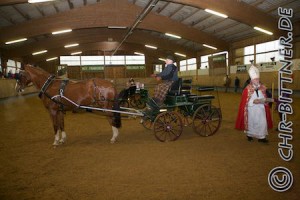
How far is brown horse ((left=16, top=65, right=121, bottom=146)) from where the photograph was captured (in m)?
5.34

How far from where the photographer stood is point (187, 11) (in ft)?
53.3

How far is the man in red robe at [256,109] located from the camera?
5.04 meters

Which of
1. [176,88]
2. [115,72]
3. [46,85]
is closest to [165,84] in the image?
[176,88]

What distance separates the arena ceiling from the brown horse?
6.72 metres

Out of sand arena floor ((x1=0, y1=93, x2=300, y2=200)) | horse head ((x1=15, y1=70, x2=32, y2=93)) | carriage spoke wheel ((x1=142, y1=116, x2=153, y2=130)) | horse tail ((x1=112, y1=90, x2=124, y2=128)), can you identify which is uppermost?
horse head ((x1=15, y1=70, x2=32, y2=93))

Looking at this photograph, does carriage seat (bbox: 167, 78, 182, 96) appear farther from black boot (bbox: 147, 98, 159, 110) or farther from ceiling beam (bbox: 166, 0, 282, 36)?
ceiling beam (bbox: 166, 0, 282, 36)

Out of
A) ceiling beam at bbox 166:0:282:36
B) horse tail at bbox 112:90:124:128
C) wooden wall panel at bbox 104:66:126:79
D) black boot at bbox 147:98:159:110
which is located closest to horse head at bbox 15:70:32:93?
horse tail at bbox 112:90:124:128

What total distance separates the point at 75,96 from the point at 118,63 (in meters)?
28.2

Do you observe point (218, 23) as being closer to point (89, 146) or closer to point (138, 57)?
point (89, 146)

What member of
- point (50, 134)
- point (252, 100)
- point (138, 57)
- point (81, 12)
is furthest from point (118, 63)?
point (252, 100)

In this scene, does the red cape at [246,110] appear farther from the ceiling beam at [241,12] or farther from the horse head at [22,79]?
the ceiling beam at [241,12]

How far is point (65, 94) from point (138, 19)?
1025 cm

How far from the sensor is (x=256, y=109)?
16.7 feet

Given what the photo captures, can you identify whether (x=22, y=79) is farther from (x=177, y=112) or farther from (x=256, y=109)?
(x=256, y=109)
